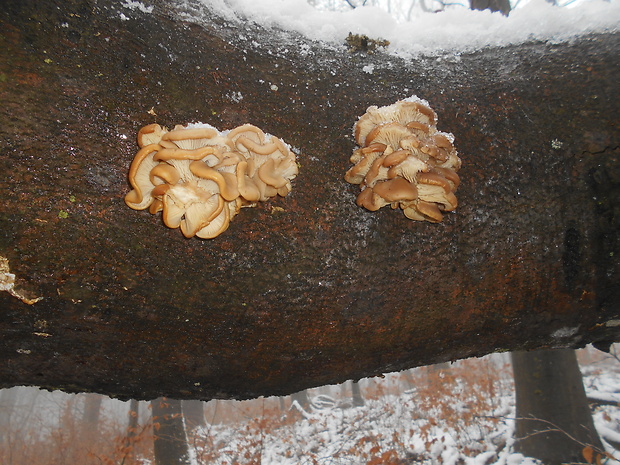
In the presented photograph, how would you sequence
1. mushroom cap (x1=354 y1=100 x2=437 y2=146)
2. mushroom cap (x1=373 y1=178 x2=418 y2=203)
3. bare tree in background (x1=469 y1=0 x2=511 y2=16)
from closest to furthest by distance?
mushroom cap (x1=373 y1=178 x2=418 y2=203) < mushroom cap (x1=354 y1=100 x2=437 y2=146) < bare tree in background (x1=469 y1=0 x2=511 y2=16)

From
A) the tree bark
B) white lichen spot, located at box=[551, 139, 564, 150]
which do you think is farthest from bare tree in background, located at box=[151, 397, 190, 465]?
white lichen spot, located at box=[551, 139, 564, 150]

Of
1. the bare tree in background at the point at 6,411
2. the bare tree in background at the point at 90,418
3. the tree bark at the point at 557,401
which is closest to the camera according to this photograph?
the tree bark at the point at 557,401

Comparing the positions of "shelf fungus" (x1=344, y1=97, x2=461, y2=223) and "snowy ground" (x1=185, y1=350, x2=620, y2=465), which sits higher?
"shelf fungus" (x1=344, y1=97, x2=461, y2=223)

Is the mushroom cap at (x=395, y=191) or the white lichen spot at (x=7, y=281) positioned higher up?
the mushroom cap at (x=395, y=191)

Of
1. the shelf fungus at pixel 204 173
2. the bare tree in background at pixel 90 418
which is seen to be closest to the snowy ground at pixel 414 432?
the shelf fungus at pixel 204 173

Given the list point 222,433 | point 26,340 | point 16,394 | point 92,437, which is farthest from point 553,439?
point 16,394

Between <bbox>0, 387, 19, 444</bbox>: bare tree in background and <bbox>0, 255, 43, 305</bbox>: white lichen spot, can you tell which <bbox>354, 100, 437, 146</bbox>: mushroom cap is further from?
<bbox>0, 387, 19, 444</bbox>: bare tree in background

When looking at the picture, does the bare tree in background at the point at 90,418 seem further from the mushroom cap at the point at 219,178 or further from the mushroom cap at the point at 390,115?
the mushroom cap at the point at 390,115

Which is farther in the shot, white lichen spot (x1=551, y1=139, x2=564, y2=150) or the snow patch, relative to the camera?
the snow patch
